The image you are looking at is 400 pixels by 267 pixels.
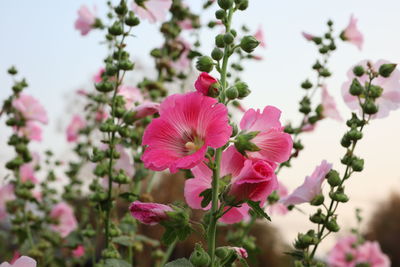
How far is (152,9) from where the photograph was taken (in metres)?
1.33

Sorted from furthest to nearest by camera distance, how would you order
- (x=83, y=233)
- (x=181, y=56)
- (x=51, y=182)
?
(x=51, y=182)
(x=181, y=56)
(x=83, y=233)

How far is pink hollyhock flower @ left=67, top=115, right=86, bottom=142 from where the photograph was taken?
2316 mm

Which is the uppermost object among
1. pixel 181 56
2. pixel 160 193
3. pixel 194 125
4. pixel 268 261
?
pixel 181 56

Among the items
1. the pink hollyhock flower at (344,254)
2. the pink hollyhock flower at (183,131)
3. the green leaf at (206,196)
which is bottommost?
the pink hollyhock flower at (344,254)

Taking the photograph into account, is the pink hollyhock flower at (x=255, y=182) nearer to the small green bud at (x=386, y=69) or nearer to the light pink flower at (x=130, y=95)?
the small green bud at (x=386, y=69)

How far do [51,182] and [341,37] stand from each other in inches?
51.6

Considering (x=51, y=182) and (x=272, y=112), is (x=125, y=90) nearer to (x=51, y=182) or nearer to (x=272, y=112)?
(x=272, y=112)

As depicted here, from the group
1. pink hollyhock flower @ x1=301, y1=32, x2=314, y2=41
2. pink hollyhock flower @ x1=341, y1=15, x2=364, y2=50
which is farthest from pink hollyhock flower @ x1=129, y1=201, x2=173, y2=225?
pink hollyhock flower @ x1=341, y1=15, x2=364, y2=50

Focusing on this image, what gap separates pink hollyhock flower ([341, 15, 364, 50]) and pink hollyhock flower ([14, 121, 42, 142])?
3.06ft

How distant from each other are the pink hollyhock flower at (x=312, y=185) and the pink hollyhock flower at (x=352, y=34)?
570 mm

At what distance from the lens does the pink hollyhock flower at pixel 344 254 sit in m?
2.09

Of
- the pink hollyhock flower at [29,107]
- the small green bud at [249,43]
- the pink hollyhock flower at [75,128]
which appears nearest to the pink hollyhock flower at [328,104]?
the small green bud at [249,43]

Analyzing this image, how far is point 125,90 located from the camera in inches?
53.6

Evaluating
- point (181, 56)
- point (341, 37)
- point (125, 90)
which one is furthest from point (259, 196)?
point (181, 56)
